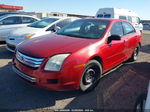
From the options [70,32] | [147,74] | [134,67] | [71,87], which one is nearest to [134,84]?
[147,74]

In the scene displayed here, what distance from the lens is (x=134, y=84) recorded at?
3.94 metres

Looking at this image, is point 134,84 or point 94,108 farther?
point 134,84

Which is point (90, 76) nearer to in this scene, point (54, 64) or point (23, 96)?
point (54, 64)

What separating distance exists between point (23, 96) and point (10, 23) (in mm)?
5978

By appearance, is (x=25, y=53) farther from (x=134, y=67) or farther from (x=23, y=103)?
(x=134, y=67)

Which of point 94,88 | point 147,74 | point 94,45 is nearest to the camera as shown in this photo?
point 94,45

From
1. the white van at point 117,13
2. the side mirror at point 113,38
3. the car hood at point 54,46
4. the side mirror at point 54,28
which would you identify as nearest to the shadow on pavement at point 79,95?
the car hood at point 54,46

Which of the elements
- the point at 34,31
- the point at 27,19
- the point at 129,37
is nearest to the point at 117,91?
the point at 129,37

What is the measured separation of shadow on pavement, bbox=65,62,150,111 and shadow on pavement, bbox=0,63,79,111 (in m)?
0.36

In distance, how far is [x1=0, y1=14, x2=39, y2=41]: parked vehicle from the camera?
762 centimetres

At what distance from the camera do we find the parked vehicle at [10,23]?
762 centimetres

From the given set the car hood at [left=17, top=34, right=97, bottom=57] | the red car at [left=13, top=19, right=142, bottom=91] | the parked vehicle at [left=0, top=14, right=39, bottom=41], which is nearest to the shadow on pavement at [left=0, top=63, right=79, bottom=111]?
the red car at [left=13, top=19, right=142, bottom=91]

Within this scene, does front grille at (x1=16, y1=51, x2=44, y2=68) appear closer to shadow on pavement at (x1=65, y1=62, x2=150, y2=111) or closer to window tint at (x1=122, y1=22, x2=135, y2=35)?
shadow on pavement at (x1=65, y1=62, x2=150, y2=111)

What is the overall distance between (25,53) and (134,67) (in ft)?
12.0
